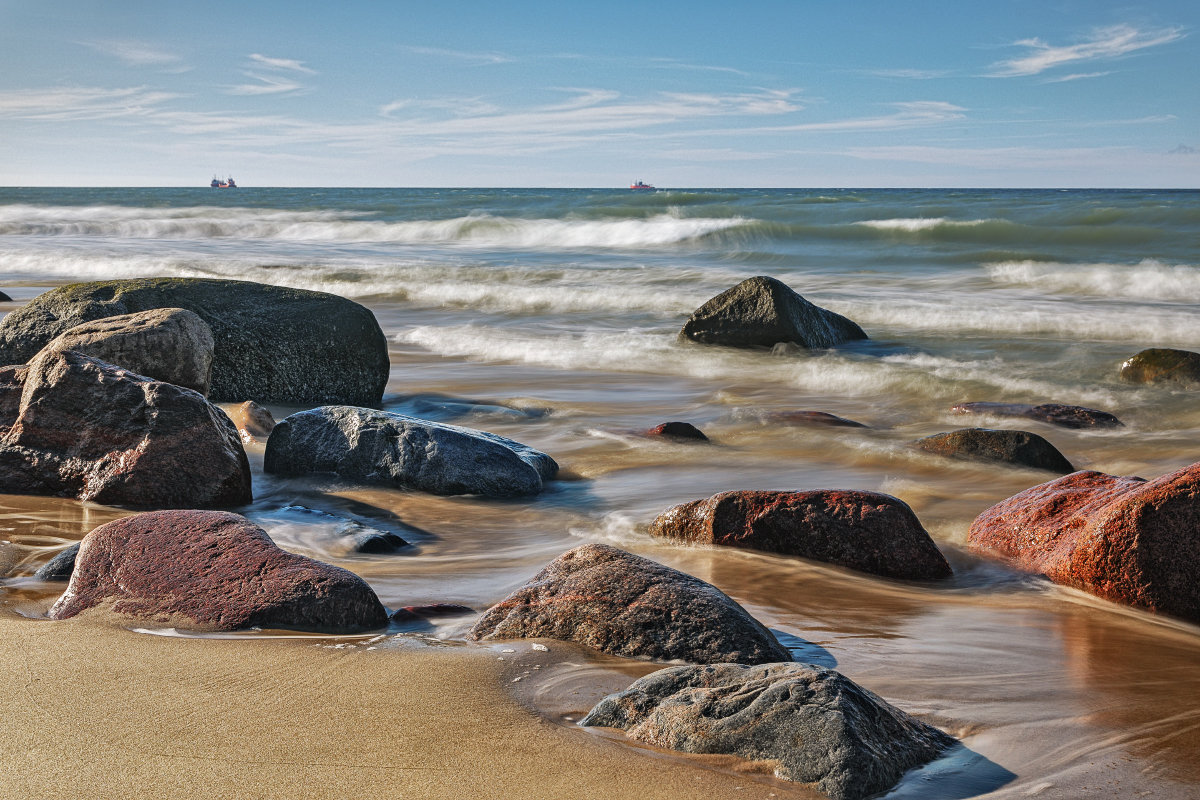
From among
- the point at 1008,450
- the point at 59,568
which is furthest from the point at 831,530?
the point at 59,568

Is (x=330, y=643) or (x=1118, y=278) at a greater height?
(x=1118, y=278)

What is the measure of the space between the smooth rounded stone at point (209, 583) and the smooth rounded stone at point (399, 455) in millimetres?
1493

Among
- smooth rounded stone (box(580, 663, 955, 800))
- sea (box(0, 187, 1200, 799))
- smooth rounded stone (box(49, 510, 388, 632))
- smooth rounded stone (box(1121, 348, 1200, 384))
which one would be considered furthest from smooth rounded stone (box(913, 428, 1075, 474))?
smooth rounded stone (box(49, 510, 388, 632))

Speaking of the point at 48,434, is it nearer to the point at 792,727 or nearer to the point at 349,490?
the point at 349,490

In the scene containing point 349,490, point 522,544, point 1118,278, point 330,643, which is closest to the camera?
point 330,643

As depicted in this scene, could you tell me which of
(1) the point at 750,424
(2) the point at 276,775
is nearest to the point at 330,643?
(2) the point at 276,775

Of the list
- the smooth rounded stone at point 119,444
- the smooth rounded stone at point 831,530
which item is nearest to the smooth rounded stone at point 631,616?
the smooth rounded stone at point 831,530

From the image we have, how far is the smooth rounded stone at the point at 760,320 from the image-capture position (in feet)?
28.8

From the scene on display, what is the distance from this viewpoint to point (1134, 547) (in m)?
3.10

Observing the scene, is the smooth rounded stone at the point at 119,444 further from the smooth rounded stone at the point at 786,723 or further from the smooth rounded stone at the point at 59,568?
the smooth rounded stone at the point at 786,723

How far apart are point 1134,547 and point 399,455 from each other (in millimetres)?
2866

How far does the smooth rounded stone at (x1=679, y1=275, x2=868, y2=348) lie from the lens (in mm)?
8766

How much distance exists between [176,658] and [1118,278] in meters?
Answer: 14.5

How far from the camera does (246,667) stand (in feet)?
7.72
